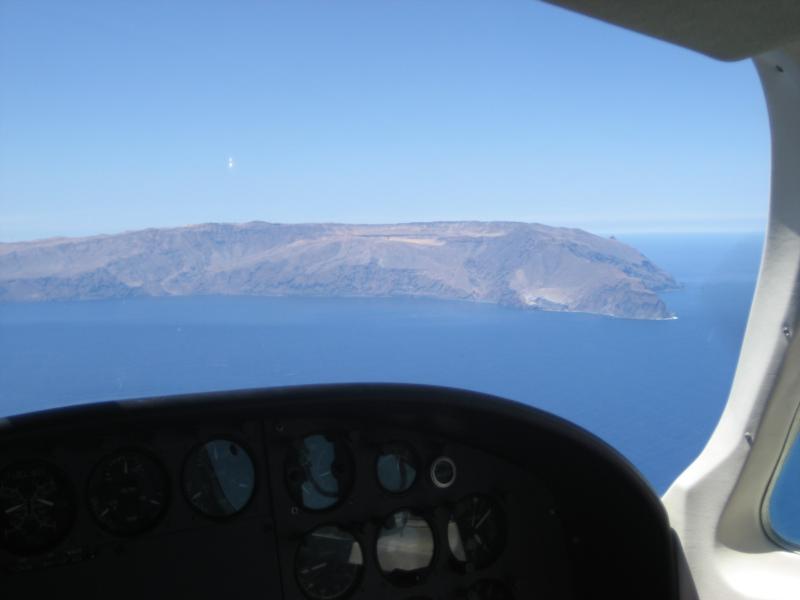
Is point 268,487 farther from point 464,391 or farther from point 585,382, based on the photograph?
point 585,382

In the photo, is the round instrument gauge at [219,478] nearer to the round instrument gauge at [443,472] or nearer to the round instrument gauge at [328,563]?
the round instrument gauge at [328,563]

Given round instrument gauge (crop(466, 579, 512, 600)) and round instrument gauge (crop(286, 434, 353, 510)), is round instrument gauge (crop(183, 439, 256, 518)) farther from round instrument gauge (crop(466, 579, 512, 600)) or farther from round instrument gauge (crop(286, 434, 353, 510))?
round instrument gauge (crop(466, 579, 512, 600))

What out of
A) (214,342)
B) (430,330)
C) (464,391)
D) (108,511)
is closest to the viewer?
(108,511)

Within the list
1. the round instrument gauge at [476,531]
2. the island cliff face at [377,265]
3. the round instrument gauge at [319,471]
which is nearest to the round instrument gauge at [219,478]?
the round instrument gauge at [319,471]

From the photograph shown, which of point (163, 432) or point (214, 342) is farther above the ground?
point (214, 342)

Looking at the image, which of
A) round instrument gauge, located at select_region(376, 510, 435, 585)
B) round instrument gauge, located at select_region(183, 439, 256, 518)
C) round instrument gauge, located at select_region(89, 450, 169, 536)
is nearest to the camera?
round instrument gauge, located at select_region(89, 450, 169, 536)

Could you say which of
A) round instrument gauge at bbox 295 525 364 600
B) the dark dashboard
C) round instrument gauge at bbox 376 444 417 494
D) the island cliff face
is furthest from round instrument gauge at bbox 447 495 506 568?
the island cliff face

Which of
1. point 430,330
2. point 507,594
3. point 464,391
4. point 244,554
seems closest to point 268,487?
point 244,554
